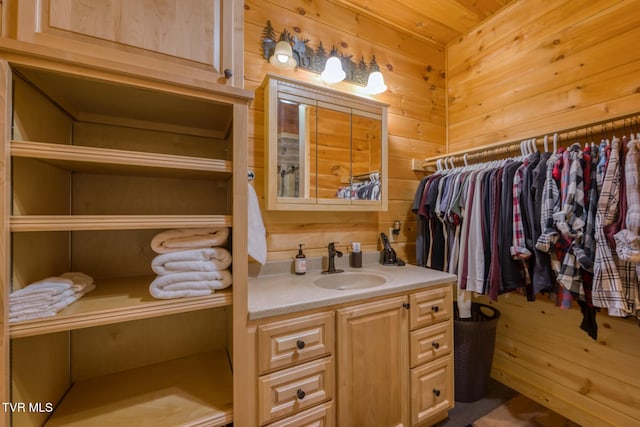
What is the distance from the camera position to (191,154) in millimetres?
1332

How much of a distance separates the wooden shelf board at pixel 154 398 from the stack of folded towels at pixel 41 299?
422 millimetres

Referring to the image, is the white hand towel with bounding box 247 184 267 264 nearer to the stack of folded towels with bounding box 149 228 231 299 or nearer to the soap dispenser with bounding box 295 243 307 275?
the soap dispenser with bounding box 295 243 307 275

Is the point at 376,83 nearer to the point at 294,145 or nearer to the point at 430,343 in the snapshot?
the point at 294,145

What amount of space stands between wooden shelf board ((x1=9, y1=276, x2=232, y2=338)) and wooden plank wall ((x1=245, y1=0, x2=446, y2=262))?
2.30 ft

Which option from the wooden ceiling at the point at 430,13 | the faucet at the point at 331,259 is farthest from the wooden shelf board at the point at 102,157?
the wooden ceiling at the point at 430,13

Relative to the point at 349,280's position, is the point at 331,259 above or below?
above

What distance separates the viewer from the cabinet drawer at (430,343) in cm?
141

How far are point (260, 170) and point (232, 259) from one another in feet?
2.44

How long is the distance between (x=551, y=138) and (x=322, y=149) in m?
1.29

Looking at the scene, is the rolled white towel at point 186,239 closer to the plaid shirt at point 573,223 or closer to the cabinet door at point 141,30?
the cabinet door at point 141,30

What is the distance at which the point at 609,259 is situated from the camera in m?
1.15

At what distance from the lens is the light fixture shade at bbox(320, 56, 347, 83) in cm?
173

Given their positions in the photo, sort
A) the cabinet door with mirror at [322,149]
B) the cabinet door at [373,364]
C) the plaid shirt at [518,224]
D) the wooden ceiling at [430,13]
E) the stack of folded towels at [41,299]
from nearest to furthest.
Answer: the stack of folded towels at [41,299] < the cabinet door at [373,364] < the plaid shirt at [518,224] < the cabinet door with mirror at [322,149] < the wooden ceiling at [430,13]

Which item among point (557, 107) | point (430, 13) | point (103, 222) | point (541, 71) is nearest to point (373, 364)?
point (103, 222)
